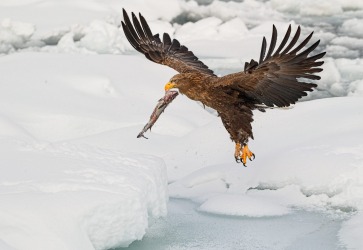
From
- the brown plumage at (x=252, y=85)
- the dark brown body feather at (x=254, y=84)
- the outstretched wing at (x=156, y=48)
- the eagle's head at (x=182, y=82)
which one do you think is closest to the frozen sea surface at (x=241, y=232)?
the brown plumage at (x=252, y=85)

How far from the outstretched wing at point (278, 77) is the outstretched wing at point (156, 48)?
95cm

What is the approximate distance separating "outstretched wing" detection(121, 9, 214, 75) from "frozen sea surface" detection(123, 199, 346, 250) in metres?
1.62

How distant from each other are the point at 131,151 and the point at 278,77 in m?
5.10

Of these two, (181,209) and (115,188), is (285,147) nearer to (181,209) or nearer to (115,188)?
(181,209)

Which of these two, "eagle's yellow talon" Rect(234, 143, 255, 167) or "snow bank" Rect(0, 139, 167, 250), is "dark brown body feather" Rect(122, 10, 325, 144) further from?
"snow bank" Rect(0, 139, 167, 250)

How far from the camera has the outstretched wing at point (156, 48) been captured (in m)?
7.05

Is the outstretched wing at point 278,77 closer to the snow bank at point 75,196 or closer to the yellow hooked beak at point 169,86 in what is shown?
the yellow hooked beak at point 169,86

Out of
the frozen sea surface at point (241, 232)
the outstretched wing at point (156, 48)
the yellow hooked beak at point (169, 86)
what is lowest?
the frozen sea surface at point (241, 232)

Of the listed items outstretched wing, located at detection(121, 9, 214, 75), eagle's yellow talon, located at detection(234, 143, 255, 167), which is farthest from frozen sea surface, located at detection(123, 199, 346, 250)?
outstretched wing, located at detection(121, 9, 214, 75)

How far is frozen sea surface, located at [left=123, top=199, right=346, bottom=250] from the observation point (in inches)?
285

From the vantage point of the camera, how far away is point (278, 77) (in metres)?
5.94

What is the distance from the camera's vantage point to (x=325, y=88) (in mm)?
16562

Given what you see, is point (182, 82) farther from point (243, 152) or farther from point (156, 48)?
point (156, 48)

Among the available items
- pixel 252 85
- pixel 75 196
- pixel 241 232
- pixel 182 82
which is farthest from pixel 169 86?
pixel 241 232
